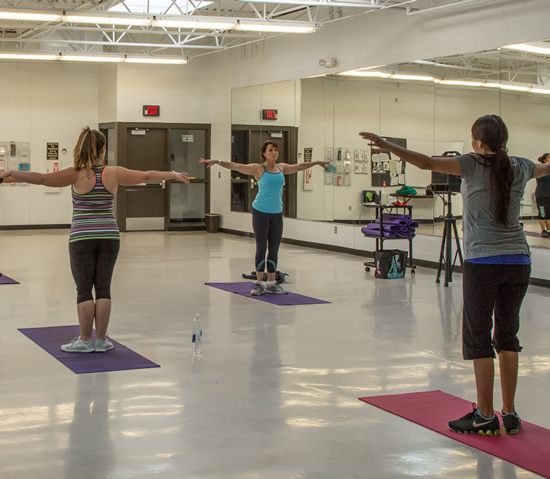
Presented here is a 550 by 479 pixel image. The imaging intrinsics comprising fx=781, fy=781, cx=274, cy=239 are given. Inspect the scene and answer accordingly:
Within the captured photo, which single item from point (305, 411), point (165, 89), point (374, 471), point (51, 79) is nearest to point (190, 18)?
point (165, 89)

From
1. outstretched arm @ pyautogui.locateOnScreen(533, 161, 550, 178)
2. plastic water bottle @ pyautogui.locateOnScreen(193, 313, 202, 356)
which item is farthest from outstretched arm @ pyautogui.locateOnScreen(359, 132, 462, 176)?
plastic water bottle @ pyautogui.locateOnScreen(193, 313, 202, 356)

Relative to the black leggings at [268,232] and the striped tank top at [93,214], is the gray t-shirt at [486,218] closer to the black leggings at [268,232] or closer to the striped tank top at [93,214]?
the striped tank top at [93,214]

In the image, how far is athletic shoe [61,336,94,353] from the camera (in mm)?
5754

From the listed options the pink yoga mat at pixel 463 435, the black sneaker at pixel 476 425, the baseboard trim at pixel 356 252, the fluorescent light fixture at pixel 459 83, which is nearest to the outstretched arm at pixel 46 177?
the pink yoga mat at pixel 463 435

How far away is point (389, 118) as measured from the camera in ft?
39.7

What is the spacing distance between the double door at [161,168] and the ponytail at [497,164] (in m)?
13.5

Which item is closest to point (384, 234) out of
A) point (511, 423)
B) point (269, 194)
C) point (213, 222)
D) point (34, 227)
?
point (269, 194)

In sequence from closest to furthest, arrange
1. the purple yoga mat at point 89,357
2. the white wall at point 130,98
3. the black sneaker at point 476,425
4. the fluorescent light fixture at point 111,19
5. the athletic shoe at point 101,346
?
1. the black sneaker at point 476,425
2. the purple yoga mat at point 89,357
3. the athletic shoe at point 101,346
4. the fluorescent light fixture at point 111,19
5. the white wall at point 130,98

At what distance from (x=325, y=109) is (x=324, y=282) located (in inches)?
179

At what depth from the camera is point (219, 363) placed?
552 centimetres

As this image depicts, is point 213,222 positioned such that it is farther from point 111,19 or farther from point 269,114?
point 111,19

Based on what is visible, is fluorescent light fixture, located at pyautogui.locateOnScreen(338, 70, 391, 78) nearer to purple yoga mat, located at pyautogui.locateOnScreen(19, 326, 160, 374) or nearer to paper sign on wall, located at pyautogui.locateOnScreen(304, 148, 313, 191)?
paper sign on wall, located at pyautogui.locateOnScreen(304, 148, 313, 191)

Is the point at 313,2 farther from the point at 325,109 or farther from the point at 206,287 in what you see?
the point at 206,287

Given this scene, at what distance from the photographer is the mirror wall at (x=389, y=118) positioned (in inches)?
378
